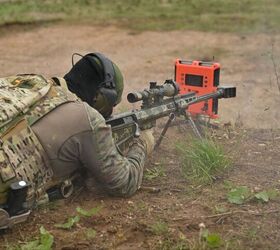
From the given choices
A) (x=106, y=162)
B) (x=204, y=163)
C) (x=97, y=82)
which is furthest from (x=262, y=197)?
(x=97, y=82)

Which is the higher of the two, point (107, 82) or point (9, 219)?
point (107, 82)

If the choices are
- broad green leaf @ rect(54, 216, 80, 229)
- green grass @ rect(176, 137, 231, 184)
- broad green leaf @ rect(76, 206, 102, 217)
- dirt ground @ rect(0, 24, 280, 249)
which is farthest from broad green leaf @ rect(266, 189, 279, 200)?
broad green leaf @ rect(54, 216, 80, 229)

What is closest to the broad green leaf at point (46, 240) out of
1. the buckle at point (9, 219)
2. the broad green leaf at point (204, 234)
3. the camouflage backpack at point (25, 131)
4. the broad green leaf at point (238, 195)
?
the buckle at point (9, 219)

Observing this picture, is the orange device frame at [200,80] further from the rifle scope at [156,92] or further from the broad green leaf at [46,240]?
the broad green leaf at [46,240]

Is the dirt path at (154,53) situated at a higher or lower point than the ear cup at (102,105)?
lower

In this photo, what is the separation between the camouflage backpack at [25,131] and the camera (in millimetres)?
3500

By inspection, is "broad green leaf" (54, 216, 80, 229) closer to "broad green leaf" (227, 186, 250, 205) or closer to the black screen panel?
"broad green leaf" (227, 186, 250, 205)

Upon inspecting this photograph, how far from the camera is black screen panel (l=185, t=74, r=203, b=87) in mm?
5711

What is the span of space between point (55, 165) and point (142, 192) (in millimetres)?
693

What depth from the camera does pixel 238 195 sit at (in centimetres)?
402

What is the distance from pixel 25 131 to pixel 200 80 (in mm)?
2431

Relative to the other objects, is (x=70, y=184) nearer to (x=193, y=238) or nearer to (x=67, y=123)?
(x=67, y=123)

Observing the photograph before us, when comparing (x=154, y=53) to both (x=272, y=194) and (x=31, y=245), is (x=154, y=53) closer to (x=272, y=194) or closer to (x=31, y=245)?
(x=272, y=194)

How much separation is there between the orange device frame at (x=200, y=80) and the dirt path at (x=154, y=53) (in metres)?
2.49
